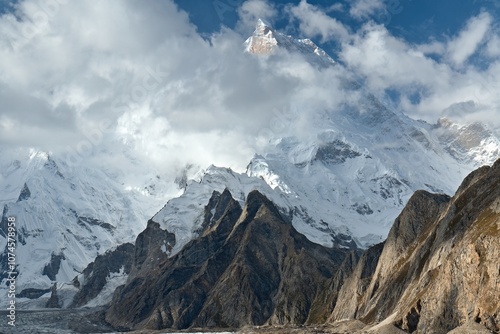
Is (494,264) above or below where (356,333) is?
above

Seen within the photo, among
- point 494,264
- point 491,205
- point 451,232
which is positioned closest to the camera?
point 494,264

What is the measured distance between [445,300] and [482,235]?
18.0 meters

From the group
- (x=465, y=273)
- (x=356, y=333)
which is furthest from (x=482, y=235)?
(x=356, y=333)

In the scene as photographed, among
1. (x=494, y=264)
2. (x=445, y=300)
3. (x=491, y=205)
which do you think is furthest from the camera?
(x=491, y=205)

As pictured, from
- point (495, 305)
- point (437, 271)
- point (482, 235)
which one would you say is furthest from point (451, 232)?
point (495, 305)

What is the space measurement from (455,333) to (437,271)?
4034 centimetres

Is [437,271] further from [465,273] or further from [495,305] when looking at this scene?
[495,305]

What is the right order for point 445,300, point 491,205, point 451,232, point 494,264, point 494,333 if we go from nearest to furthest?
point 494,333 → point 494,264 → point 445,300 → point 491,205 → point 451,232

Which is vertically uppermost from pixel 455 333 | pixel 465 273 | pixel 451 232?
pixel 451 232

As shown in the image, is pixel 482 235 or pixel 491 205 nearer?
pixel 482 235

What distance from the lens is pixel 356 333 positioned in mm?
195750

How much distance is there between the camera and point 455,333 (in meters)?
148

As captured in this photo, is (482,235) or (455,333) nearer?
(455,333)

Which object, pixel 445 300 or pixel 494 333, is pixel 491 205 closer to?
pixel 445 300
